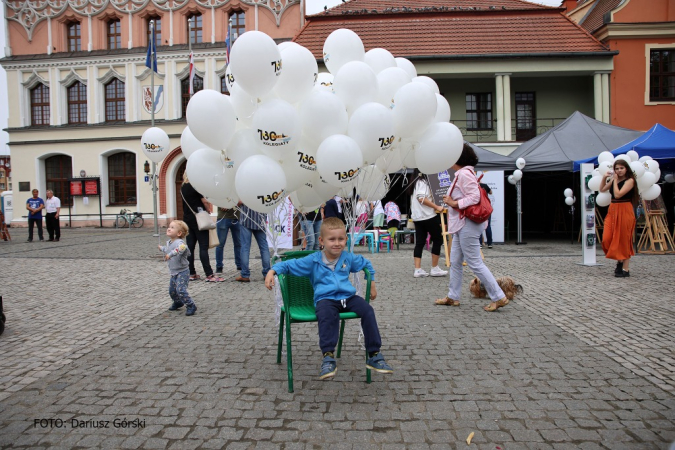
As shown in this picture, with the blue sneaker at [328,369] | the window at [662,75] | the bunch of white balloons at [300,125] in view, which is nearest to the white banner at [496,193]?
the bunch of white balloons at [300,125]

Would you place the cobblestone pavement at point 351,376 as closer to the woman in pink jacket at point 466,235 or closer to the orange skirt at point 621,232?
the woman in pink jacket at point 466,235

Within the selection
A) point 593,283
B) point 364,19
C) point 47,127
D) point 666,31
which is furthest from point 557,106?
point 47,127

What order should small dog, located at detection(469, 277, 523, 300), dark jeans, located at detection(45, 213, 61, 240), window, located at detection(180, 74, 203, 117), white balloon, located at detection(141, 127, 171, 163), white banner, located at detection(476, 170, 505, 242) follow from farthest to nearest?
window, located at detection(180, 74, 203, 117)
dark jeans, located at detection(45, 213, 61, 240)
white banner, located at detection(476, 170, 505, 242)
white balloon, located at detection(141, 127, 171, 163)
small dog, located at detection(469, 277, 523, 300)

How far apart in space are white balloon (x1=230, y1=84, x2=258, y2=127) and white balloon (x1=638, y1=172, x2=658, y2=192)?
29.4 ft

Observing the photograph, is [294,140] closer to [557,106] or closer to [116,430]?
[116,430]

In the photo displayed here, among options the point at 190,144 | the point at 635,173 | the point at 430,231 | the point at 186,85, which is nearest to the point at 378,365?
the point at 190,144

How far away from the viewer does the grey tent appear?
13.2m

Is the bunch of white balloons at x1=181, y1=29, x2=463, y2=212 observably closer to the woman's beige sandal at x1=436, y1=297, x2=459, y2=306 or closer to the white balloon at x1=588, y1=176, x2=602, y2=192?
the woman's beige sandal at x1=436, y1=297, x2=459, y2=306

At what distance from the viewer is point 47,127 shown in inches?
1161

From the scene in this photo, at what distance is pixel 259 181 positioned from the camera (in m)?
3.31

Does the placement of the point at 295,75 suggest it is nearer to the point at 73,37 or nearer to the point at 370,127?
the point at 370,127

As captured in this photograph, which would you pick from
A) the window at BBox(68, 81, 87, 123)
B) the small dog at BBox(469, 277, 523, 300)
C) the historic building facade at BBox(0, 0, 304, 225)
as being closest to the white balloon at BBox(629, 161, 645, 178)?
the small dog at BBox(469, 277, 523, 300)

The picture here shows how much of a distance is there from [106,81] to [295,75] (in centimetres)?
3038

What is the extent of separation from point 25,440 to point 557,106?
25.4 m
